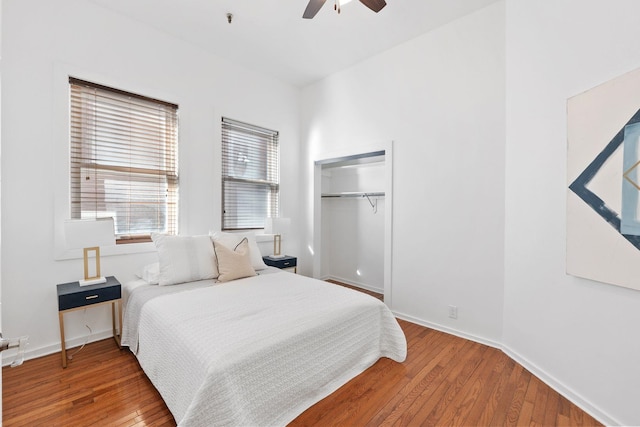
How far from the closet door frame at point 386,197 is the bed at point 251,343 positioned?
1103mm

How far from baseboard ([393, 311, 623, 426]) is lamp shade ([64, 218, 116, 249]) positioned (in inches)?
123

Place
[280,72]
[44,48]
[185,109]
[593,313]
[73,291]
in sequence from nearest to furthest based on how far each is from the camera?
[593,313], [73,291], [44,48], [185,109], [280,72]

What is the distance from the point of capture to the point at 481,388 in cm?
212

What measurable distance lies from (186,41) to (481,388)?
430 centimetres

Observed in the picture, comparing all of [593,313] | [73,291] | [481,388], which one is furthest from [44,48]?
[593,313]

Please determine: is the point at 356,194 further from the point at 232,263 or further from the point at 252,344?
the point at 252,344

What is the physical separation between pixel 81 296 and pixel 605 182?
374cm

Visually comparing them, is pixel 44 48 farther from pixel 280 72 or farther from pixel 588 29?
pixel 588 29

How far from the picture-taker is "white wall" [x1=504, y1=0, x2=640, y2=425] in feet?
5.68

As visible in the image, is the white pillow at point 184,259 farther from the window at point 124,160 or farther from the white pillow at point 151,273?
the window at point 124,160

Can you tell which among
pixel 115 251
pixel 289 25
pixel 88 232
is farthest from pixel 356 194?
pixel 88 232

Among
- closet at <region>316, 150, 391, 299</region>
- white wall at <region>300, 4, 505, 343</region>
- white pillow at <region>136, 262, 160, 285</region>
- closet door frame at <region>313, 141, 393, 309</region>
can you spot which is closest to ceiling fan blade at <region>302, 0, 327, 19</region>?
white wall at <region>300, 4, 505, 343</region>

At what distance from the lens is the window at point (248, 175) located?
3.81 meters

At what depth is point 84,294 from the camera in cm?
239
